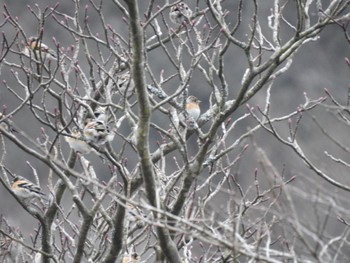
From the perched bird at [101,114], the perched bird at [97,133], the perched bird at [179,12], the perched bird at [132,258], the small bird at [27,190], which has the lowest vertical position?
the perched bird at [132,258]

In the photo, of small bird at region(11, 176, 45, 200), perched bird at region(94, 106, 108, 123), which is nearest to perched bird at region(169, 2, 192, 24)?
perched bird at region(94, 106, 108, 123)

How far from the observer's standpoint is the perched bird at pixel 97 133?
593 cm

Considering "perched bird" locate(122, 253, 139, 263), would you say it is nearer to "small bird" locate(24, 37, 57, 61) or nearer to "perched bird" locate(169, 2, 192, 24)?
"small bird" locate(24, 37, 57, 61)

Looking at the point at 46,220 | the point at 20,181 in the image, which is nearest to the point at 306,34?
the point at 46,220

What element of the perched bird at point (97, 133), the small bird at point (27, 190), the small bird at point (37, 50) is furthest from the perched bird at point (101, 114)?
the small bird at point (27, 190)

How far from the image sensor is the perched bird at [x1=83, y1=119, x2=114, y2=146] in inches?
234

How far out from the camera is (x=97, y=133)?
236 inches

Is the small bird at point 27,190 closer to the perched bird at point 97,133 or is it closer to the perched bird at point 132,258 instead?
the perched bird at point 132,258

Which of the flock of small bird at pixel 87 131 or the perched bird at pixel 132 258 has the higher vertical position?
the flock of small bird at pixel 87 131

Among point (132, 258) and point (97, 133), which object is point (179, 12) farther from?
point (132, 258)

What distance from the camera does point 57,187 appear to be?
696 cm

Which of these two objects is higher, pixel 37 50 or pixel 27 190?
pixel 37 50

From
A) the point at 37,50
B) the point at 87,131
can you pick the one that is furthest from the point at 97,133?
the point at 37,50

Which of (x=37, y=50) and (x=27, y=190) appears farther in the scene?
(x=37, y=50)
